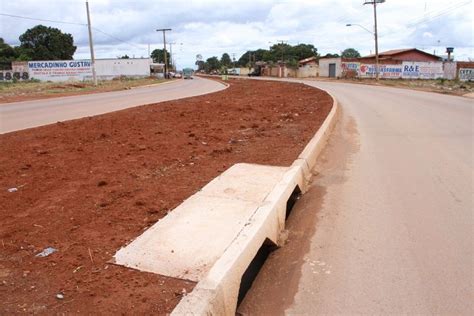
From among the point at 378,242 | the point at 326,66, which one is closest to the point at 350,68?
the point at 326,66

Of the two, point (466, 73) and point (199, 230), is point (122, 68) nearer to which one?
point (466, 73)

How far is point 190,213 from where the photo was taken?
5.30 m

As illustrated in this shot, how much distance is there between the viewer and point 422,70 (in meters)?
73.2

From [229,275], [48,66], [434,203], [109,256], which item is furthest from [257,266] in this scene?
[48,66]

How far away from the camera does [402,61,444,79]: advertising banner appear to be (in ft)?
239

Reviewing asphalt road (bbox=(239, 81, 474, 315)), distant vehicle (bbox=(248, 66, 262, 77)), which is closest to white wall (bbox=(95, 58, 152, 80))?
distant vehicle (bbox=(248, 66, 262, 77))

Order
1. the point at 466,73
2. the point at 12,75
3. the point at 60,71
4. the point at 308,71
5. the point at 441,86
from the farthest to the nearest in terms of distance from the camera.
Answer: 1. the point at 308,71
2. the point at 12,75
3. the point at 60,71
4. the point at 466,73
5. the point at 441,86

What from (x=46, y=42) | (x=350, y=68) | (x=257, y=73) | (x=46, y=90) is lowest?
(x=46, y=90)

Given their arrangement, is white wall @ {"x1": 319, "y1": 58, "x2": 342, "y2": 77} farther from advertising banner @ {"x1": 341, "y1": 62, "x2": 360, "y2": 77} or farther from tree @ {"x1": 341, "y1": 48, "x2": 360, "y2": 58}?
tree @ {"x1": 341, "y1": 48, "x2": 360, "y2": 58}

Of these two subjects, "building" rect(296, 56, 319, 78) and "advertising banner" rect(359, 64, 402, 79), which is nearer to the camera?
"advertising banner" rect(359, 64, 402, 79)

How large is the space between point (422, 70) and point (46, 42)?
312 feet

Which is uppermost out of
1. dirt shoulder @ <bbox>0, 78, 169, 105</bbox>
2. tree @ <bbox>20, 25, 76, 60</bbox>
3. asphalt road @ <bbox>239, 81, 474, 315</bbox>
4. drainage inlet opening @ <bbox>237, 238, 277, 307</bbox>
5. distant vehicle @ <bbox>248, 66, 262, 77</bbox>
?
tree @ <bbox>20, 25, 76, 60</bbox>

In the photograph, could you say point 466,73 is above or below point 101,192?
above

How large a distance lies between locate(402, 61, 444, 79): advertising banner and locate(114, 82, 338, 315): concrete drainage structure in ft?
239
